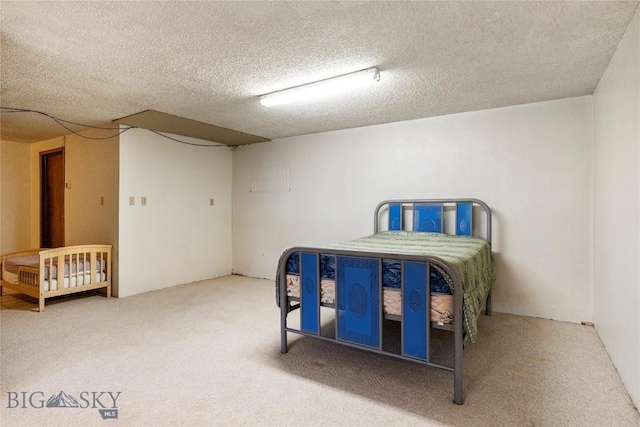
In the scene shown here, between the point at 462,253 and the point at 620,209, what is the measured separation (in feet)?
3.27

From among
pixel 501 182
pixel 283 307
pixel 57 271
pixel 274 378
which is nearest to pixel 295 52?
pixel 283 307

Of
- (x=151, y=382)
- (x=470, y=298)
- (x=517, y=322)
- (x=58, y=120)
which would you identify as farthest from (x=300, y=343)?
(x=58, y=120)

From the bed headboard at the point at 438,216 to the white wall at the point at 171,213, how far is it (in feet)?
9.00

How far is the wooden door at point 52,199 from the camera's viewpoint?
5.36 metres

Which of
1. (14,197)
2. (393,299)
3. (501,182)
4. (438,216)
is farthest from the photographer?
(14,197)

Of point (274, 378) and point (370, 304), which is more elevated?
point (370, 304)

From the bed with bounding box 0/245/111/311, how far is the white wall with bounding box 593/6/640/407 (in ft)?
16.3

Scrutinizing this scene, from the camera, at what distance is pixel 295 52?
231 cm

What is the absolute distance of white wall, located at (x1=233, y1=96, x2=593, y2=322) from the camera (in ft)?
10.6

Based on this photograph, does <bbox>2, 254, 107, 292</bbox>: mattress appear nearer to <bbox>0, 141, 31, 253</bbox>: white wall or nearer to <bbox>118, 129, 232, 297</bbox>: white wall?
<bbox>118, 129, 232, 297</bbox>: white wall

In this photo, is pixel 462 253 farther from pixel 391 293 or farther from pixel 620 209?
pixel 620 209

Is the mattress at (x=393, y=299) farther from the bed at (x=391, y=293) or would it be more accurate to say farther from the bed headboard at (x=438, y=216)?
the bed headboard at (x=438, y=216)

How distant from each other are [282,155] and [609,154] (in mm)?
3844

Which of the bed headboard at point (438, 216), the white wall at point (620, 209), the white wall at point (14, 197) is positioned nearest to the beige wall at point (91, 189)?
the white wall at point (14, 197)
